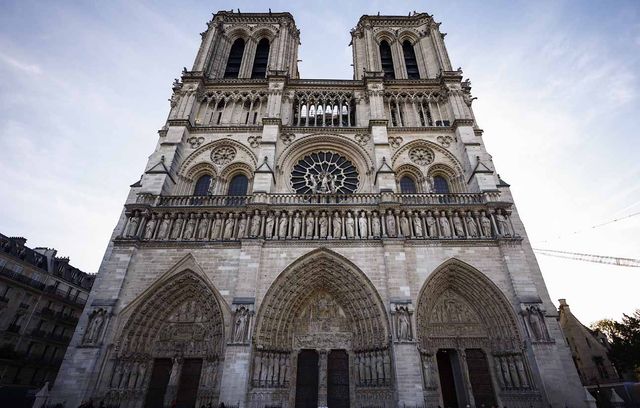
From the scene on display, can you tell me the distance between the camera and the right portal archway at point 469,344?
10398 millimetres

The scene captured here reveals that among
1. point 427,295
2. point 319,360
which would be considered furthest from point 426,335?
point 319,360

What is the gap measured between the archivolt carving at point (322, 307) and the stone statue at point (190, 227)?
4012mm

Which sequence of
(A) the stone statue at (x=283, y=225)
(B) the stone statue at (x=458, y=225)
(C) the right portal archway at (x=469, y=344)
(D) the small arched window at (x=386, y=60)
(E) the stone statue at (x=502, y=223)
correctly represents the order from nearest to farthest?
(C) the right portal archway at (x=469, y=344)
(E) the stone statue at (x=502, y=223)
(A) the stone statue at (x=283, y=225)
(B) the stone statue at (x=458, y=225)
(D) the small arched window at (x=386, y=60)

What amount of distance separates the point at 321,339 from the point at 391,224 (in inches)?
194

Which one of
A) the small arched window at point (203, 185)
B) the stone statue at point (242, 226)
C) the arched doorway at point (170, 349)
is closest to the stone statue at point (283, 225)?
the stone statue at point (242, 226)

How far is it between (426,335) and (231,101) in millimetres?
14914

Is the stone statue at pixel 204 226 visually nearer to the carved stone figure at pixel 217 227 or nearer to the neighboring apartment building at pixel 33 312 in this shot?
the carved stone figure at pixel 217 227

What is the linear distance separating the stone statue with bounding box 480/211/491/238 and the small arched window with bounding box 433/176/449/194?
109 inches

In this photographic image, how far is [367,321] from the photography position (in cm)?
1130

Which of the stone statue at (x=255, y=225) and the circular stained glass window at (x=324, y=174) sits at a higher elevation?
the circular stained glass window at (x=324, y=174)

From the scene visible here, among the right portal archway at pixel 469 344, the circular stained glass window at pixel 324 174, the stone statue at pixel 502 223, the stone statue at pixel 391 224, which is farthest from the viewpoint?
the circular stained glass window at pixel 324 174

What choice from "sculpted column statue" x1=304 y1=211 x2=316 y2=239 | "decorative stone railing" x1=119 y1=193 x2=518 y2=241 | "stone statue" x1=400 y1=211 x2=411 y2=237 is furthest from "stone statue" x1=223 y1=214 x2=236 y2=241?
"stone statue" x1=400 y1=211 x2=411 y2=237

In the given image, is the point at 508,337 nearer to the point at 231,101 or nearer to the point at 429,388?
the point at 429,388

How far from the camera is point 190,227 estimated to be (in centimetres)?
1282
